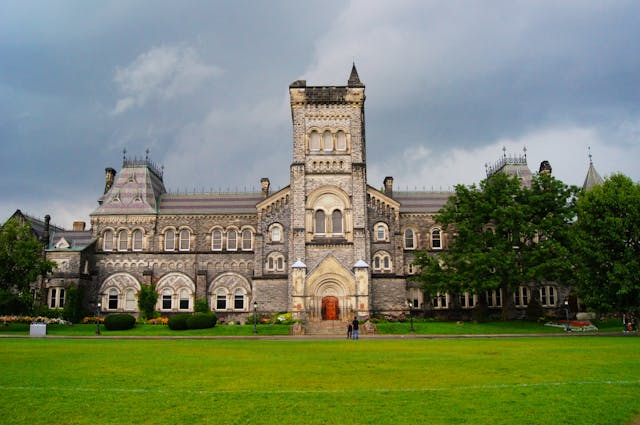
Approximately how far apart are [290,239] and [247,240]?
8888mm

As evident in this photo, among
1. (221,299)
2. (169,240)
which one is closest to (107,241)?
(169,240)

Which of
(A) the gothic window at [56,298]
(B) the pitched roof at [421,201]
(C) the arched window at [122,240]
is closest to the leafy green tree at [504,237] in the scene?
(B) the pitched roof at [421,201]

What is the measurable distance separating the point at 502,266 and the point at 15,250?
41.6 m

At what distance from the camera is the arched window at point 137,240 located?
60.4 meters

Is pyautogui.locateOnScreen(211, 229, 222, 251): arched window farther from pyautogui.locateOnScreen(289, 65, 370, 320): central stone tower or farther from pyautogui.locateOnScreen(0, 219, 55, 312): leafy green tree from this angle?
pyautogui.locateOnScreen(0, 219, 55, 312): leafy green tree

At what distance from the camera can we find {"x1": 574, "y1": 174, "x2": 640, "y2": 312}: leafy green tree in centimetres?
3994

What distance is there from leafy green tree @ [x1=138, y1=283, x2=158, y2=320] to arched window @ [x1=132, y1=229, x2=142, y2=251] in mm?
5725

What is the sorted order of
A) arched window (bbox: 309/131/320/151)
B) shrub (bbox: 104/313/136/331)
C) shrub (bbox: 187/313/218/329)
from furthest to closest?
1. arched window (bbox: 309/131/320/151)
2. shrub (bbox: 104/313/136/331)
3. shrub (bbox: 187/313/218/329)

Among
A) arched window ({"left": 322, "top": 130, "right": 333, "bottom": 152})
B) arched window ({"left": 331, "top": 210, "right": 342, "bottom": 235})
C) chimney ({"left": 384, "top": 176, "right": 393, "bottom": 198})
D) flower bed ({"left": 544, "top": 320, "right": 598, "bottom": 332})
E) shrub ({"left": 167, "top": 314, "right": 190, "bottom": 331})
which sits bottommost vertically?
flower bed ({"left": 544, "top": 320, "right": 598, "bottom": 332})

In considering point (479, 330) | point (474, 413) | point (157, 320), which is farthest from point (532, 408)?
point (157, 320)

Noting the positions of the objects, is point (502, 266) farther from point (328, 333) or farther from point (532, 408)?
point (532, 408)

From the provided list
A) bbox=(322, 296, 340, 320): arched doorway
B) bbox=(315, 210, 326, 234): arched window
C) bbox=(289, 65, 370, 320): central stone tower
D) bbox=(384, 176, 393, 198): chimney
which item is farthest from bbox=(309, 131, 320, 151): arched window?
bbox=(322, 296, 340, 320): arched doorway

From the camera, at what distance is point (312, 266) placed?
52594mm

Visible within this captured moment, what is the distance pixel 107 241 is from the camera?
2389 inches
